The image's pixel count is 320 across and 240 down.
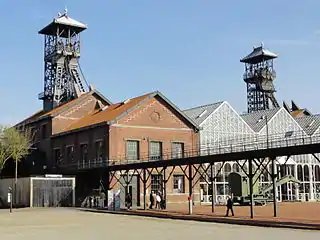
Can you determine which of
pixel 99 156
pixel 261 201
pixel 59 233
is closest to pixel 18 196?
pixel 99 156

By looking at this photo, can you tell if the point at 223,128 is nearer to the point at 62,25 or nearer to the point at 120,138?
the point at 120,138

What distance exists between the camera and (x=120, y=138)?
54.2 meters

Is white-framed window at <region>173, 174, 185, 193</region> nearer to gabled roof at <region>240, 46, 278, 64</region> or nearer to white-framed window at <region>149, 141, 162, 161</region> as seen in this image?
white-framed window at <region>149, 141, 162, 161</region>

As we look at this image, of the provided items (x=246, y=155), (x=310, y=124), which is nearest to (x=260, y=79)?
(x=310, y=124)

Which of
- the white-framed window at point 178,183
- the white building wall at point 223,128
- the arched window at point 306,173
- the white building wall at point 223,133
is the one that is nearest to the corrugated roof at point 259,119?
the white building wall at point 223,133

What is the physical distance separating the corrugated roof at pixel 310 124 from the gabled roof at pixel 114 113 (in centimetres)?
2199

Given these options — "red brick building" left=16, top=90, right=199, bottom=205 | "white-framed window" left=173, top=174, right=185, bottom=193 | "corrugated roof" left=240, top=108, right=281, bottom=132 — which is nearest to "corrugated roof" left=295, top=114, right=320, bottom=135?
"corrugated roof" left=240, top=108, right=281, bottom=132

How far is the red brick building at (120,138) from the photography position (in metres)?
54.1

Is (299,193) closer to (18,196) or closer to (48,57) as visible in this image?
(18,196)

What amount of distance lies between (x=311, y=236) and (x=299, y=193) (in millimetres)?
45349

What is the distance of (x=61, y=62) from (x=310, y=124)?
37491 millimetres

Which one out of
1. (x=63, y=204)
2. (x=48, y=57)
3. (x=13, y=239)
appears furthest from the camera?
(x=48, y=57)

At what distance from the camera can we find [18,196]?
5350 cm

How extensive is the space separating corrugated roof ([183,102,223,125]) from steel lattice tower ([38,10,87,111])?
16.7 meters
